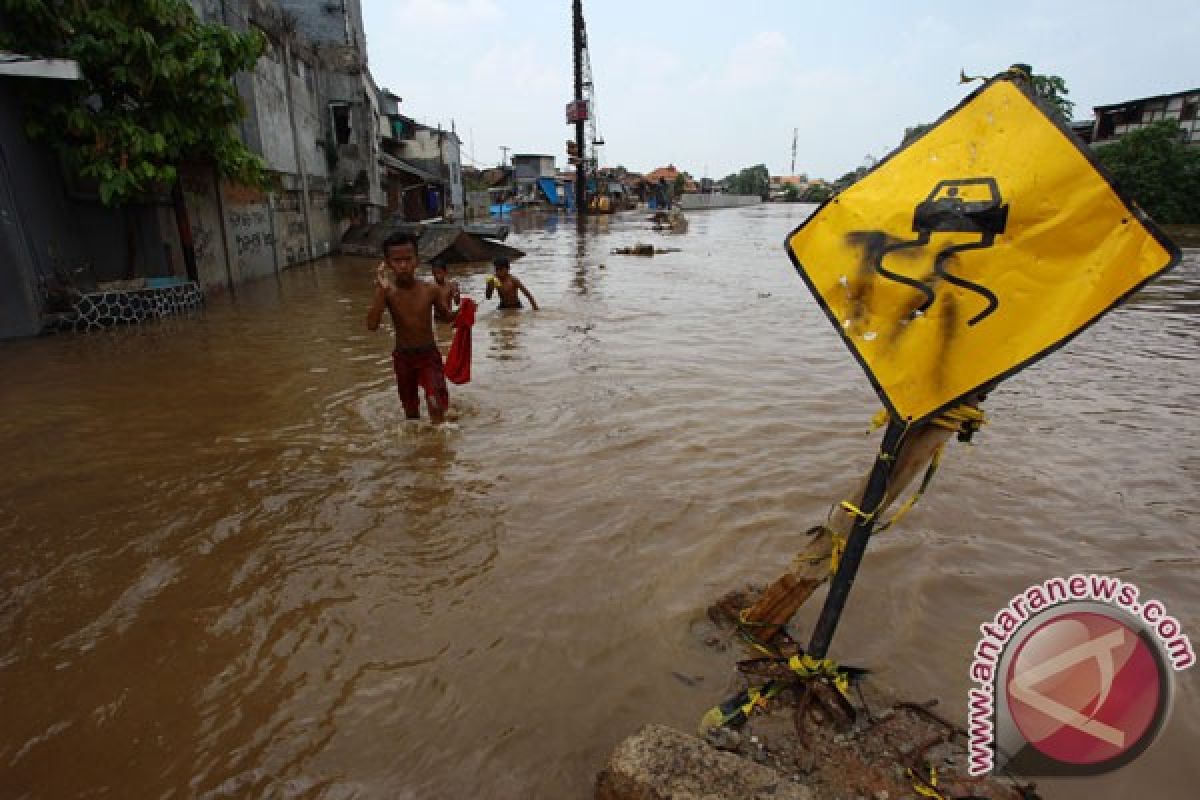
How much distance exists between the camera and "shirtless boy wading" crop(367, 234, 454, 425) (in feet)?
15.8

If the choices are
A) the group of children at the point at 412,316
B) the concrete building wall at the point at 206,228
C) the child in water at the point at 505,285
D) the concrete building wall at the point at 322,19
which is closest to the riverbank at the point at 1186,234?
the child in water at the point at 505,285

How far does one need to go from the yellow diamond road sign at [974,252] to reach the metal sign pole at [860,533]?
0.44 feet

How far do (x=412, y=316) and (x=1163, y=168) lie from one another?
36.0 m

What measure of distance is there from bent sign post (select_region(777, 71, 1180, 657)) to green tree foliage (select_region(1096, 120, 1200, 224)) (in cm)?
3521

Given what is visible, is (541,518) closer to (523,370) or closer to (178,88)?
(523,370)

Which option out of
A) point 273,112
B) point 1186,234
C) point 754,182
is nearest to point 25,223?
point 273,112

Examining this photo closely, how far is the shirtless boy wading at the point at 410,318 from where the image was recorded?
15.8 feet

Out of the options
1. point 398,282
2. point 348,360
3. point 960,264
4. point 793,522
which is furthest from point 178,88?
point 960,264

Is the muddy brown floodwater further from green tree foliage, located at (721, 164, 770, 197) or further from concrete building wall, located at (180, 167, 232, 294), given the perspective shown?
green tree foliage, located at (721, 164, 770, 197)

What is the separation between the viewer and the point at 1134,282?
148 centimetres

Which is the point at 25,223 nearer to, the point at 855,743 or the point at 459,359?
the point at 459,359

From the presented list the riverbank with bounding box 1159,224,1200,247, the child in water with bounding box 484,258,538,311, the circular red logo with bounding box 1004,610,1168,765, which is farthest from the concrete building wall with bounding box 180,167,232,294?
the riverbank with bounding box 1159,224,1200,247

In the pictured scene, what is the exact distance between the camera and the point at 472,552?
11.7ft

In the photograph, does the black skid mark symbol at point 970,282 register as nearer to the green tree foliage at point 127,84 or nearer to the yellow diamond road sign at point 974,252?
the yellow diamond road sign at point 974,252
